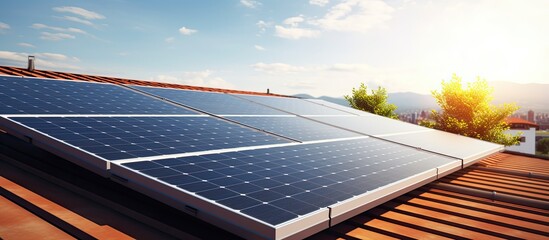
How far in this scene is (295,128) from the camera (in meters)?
10.1

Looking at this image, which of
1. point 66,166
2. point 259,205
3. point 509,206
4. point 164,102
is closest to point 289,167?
point 259,205

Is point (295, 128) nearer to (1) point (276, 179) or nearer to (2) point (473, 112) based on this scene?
(1) point (276, 179)

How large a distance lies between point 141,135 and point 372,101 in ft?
161

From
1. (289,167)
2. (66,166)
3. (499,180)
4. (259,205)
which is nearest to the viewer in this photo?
(259,205)

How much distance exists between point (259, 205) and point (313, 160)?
2.63 metres

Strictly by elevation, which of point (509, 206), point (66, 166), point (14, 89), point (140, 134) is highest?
point (14, 89)

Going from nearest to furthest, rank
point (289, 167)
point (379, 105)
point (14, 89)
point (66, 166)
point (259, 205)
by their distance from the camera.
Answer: point (259, 205) → point (289, 167) → point (66, 166) → point (14, 89) → point (379, 105)

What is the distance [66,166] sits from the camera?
6.52m

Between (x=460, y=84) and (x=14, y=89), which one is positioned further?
(x=460, y=84)

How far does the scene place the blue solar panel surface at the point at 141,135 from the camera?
18.2ft

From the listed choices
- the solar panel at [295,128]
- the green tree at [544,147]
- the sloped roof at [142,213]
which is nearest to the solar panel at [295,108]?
the solar panel at [295,128]

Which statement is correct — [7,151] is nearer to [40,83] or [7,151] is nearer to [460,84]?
[40,83]

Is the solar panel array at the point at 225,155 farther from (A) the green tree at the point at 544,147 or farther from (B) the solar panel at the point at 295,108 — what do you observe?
(A) the green tree at the point at 544,147

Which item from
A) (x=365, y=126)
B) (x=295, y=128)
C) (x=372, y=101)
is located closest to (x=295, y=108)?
(x=365, y=126)
